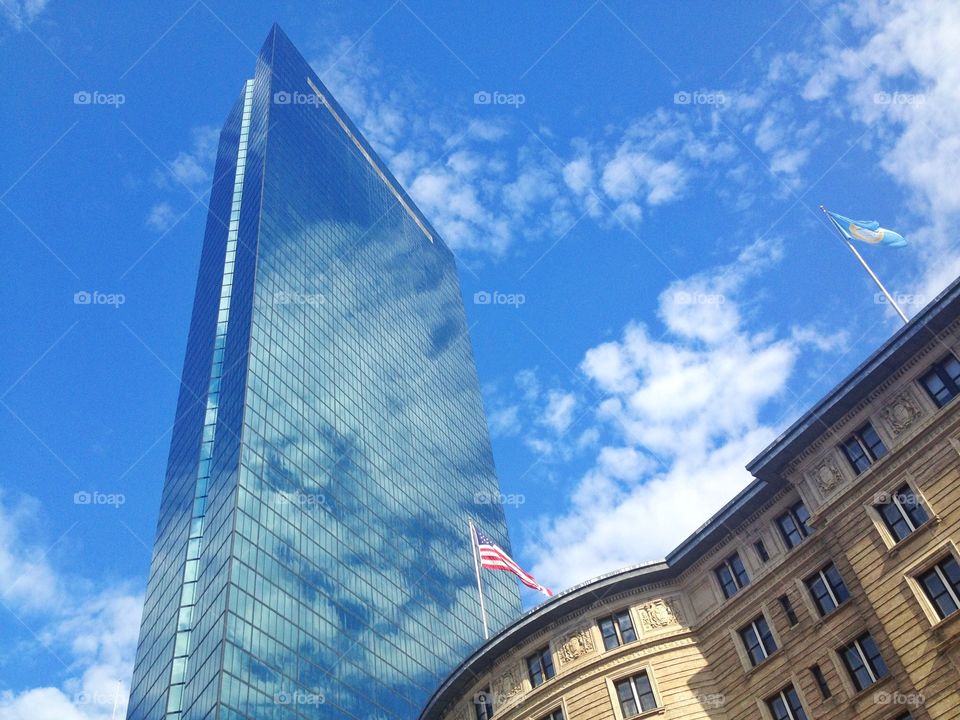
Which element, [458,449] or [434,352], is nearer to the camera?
[458,449]

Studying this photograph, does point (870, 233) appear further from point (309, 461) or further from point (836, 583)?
point (309, 461)

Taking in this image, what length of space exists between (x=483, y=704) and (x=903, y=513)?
2684 cm

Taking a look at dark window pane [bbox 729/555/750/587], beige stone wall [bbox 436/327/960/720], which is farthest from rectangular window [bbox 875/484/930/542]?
dark window pane [bbox 729/555/750/587]

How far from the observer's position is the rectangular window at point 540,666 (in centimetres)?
5188

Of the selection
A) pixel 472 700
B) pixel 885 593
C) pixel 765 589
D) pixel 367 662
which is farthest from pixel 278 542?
pixel 885 593

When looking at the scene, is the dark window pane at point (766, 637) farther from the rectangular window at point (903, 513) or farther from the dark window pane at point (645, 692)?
the rectangular window at point (903, 513)

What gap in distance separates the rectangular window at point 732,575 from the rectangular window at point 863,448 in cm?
880

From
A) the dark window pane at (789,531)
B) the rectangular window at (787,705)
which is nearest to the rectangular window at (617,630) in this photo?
the rectangular window at (787,705)

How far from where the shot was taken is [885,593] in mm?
41062

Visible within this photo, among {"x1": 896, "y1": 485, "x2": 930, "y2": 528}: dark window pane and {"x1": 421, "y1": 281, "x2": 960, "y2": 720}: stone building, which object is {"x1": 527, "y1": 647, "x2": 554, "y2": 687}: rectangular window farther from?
{"x1": 896, "y1": 485, "x2": 930, "y2": 528}: dark window pane

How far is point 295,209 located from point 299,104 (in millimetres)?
31011

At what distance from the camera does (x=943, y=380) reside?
1693 inches

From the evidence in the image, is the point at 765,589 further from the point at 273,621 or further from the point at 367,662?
the point at 367,662

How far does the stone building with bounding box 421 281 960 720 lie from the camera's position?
40125 millimetres
